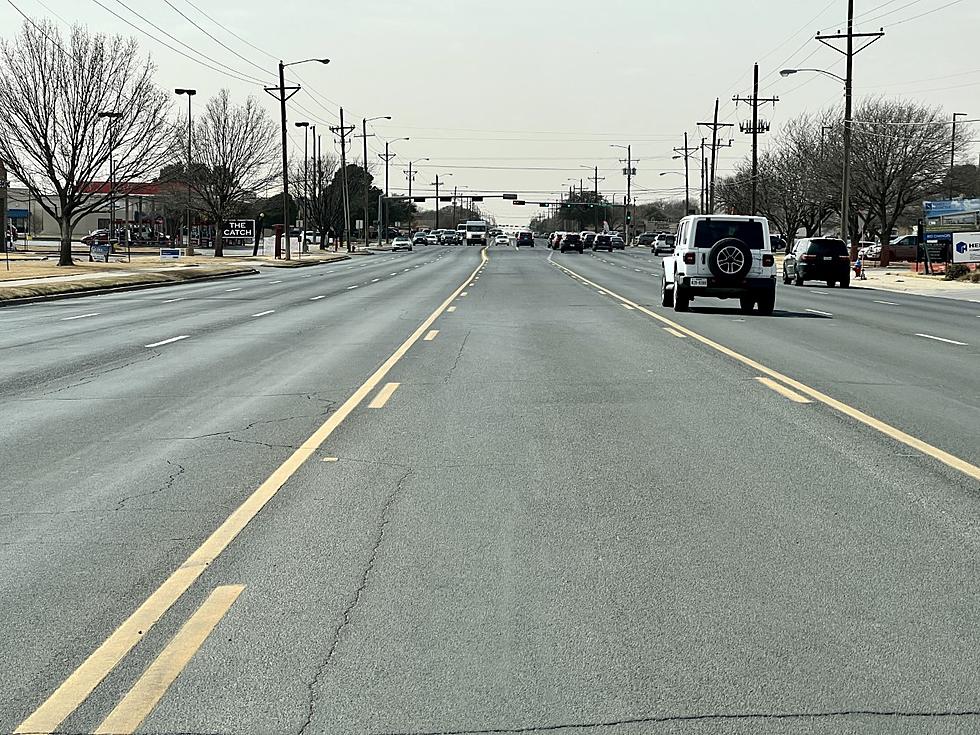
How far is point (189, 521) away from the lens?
7445 mm

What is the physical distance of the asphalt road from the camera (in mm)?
4695

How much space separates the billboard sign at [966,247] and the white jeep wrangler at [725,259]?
84.9ft

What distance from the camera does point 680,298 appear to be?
27844 mm

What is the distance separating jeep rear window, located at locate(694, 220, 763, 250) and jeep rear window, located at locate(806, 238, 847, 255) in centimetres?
2089

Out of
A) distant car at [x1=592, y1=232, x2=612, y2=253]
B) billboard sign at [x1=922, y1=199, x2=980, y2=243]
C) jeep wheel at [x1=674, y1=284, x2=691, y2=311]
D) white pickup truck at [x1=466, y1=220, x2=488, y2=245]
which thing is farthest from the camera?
white pickup truck at [x1=466, y1=220, x2=488, y2=245]

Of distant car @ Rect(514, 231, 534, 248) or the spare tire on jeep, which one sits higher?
distant car @ Rect(514, 231, 534, 248)

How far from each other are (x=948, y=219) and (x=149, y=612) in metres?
57.3

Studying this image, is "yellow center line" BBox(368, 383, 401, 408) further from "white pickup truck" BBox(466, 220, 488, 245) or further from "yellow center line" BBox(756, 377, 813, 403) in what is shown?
"white pickup truck" BBox(466, 220, 488, 245)

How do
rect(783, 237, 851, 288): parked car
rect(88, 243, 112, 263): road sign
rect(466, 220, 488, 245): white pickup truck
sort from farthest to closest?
rect(466, 220, 488, 245): white pickup truck < rect(88, 243, 112, 263): road sign < rect(783, 237, 851, 288): parked car

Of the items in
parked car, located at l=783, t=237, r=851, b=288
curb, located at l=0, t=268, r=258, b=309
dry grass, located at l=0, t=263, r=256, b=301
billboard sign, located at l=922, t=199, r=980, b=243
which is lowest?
curb, located at l=0, t=268, r=258, b=309

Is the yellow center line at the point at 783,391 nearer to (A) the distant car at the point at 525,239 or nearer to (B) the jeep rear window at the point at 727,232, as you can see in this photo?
(B) the jeep rear window at the point at 727,232

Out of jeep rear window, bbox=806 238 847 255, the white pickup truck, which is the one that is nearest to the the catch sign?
the white pickup truck

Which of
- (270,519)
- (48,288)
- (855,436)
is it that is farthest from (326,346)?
(48,288)

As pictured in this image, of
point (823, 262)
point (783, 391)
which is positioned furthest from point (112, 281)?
point (783, 391)
